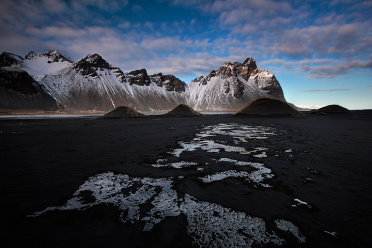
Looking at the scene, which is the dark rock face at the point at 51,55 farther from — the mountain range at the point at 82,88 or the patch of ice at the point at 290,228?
the patch of ice at the point at 290,228

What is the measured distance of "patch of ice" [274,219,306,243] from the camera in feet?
6.56

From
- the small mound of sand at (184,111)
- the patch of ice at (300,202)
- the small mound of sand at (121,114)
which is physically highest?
the small mound of sand at (184,111)

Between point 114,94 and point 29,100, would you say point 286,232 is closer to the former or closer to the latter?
point 29,100

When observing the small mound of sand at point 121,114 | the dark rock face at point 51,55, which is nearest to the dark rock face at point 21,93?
the small mound of sand at point 121,114

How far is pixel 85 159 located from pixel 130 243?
14.4 ft

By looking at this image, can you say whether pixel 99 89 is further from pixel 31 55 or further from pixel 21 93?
pixel 31 55

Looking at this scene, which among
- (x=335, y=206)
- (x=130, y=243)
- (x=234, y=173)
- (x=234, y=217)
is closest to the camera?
(x=130, y=243)

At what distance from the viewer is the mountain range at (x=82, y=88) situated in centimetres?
9338

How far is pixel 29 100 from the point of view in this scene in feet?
303

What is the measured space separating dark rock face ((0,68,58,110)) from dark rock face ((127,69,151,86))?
86.2m

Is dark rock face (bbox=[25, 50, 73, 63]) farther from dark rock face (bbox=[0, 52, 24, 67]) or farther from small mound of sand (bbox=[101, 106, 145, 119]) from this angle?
small mound of sand (bbox=[101, 106, 145, 119])

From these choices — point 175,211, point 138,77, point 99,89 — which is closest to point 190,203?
point 175,211

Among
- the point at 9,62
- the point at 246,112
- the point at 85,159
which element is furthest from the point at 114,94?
the point at 85,159

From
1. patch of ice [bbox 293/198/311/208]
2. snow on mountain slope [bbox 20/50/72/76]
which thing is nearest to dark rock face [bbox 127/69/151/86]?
snow on mountain slope [bbox 20/50/72/76]
